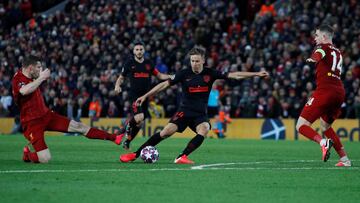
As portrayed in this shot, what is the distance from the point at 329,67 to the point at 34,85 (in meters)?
4.63

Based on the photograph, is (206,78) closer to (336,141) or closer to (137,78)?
(336,141)

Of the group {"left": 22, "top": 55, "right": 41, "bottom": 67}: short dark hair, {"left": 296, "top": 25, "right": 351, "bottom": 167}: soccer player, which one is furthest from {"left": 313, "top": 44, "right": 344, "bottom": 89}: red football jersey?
{"left": 22, "top": 55, "right": 41, "bottom": 67}: short dark hair

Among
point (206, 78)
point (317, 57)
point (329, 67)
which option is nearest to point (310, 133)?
point (329, 67)

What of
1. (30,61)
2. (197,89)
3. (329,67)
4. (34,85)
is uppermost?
(30,61)

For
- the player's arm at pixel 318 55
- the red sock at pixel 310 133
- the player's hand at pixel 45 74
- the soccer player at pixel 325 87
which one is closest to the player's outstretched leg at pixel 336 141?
the soccer player at pixel 325 87

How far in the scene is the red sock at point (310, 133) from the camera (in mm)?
13031

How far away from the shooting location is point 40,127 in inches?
548

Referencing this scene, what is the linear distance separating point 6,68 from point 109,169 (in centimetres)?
2494

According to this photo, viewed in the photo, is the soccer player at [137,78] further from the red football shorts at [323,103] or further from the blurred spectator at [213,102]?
the blurred spectator at [213,102]

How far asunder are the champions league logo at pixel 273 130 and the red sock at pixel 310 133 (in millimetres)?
15329

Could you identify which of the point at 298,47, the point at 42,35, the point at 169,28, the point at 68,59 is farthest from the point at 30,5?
the point at 298,47

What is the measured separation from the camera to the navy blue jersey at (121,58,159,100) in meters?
18.4

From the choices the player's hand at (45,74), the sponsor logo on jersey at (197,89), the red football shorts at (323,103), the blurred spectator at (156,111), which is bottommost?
the blurred spectator at (156,111)

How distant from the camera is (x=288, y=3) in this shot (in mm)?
32188
